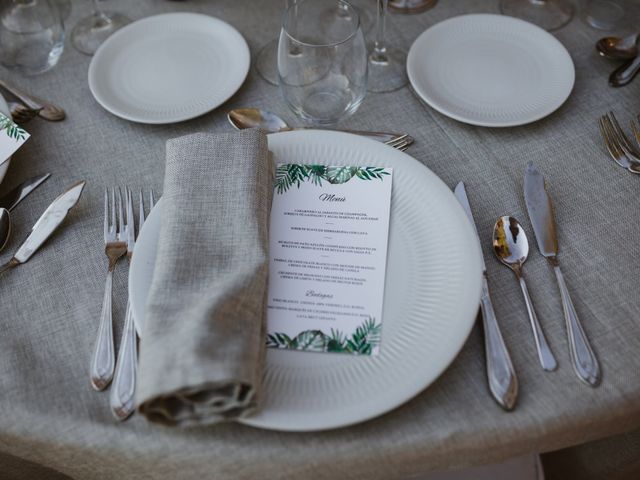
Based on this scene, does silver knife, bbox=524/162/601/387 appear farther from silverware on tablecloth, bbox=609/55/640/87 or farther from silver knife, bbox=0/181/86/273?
silver knife, bbox=0/181/86/273

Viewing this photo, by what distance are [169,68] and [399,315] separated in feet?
1.63

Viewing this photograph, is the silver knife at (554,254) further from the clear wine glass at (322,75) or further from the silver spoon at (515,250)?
the clear wine glass at (322,75)

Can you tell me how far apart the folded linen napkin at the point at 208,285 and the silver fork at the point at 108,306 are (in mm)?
78

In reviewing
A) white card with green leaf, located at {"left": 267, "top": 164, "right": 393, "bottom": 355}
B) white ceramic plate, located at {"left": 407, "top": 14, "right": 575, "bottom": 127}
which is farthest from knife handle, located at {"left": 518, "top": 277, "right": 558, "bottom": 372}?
white ceramic plate, located at {"left": 407, "top": 14, "right": 575, "bottom": 127}

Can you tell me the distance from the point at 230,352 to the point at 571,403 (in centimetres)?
30

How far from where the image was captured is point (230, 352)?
0.51 metres

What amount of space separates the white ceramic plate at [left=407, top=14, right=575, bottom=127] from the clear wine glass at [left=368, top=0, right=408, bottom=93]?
0.03 m

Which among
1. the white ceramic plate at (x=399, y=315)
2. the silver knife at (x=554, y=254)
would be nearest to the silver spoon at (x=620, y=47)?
the silver knife at (x=554, y=254)

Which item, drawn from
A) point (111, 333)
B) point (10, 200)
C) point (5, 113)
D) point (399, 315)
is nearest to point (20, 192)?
point (10, 200)

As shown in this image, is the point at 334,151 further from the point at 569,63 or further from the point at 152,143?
the point at 569,63

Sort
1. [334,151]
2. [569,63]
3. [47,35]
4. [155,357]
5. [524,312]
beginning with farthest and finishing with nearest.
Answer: [47,35] → [569,63] → [334,151] → [524,312] → [155,357]

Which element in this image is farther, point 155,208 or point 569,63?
point 569,63

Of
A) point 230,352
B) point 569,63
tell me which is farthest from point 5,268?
point 569,63

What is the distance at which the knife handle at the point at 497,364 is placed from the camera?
1.82 ft
